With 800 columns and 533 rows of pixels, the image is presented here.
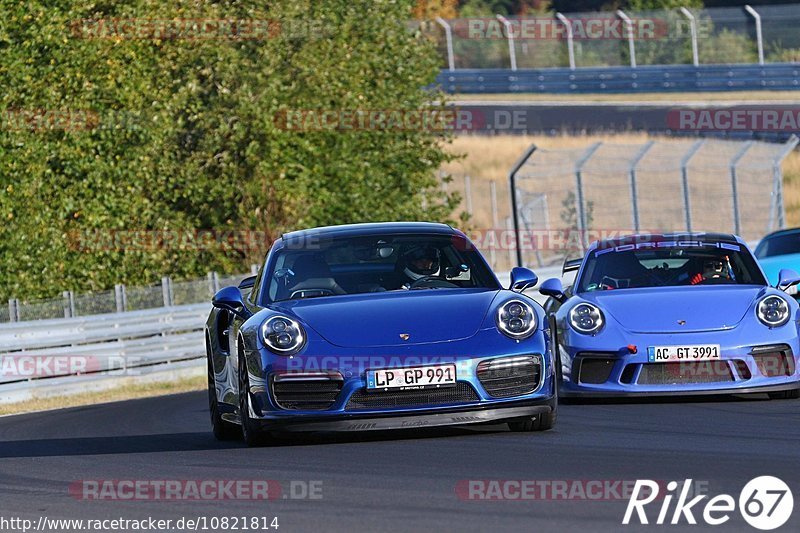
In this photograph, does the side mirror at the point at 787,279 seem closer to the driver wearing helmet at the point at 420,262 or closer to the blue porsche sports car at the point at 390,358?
the blue porsche sports car at the point at 390,358

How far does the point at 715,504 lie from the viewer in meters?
6.52

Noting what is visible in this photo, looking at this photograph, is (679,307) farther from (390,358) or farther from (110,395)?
(110,395)

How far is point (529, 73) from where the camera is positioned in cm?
5072

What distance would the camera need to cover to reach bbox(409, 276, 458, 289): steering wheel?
390 inches

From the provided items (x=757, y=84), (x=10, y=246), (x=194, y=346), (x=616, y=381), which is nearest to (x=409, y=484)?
(x=616, y=381)

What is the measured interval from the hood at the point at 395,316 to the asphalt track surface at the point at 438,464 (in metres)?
0.60

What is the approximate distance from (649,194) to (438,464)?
29862 mm

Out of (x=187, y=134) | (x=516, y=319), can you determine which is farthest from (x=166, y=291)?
(x=516, y=319)

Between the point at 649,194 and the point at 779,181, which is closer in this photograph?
the point at 779,181

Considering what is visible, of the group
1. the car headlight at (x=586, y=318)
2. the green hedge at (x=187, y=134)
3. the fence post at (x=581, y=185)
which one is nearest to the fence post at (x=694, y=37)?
the green hedge at (x=187, y=134)

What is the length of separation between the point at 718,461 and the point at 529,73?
43440 mm
